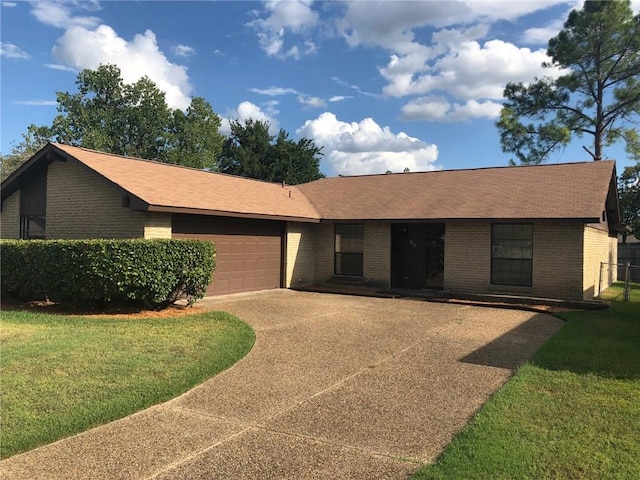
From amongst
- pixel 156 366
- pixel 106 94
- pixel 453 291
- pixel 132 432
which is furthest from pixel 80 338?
pixel 106 94

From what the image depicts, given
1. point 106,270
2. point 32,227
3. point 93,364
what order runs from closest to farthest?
point 93,364 < point 106,270 < point 32,227

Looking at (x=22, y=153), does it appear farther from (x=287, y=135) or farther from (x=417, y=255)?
(x=417, y=255)

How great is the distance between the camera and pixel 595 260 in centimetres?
1712

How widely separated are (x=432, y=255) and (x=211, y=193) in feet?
26.2

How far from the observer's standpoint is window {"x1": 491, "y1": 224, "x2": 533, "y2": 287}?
49.5ft

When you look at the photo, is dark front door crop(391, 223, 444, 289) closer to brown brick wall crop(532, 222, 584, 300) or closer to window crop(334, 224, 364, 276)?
window crop(334, 224, 364, 276)

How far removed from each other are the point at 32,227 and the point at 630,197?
32170 mm

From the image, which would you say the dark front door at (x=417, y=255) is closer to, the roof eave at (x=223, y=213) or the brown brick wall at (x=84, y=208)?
the roof eave at (x=223, y=213)

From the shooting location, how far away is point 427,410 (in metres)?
5.41

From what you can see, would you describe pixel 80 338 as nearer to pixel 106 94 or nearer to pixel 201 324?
pixel 201 324

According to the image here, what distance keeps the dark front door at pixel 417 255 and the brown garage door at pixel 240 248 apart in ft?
13.9

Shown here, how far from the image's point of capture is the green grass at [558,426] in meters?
3.94

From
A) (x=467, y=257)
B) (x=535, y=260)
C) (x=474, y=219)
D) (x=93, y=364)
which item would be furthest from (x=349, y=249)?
(x=93, y=364)

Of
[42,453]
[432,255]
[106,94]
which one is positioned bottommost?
[42,453]
